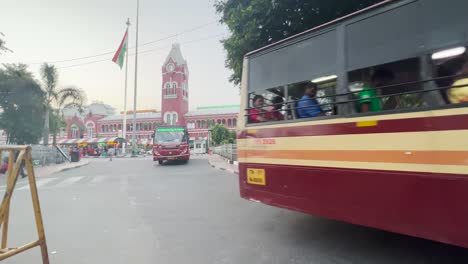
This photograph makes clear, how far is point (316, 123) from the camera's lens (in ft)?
11.4

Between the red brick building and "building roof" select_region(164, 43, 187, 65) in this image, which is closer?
the red brick building

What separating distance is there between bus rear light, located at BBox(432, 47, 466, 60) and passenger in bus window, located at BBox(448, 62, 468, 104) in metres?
0.13

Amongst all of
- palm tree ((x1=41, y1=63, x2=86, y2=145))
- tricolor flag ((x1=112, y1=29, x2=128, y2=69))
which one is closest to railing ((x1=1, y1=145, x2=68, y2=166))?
palm tree ((x1=41, y1=63, x2=86, y2=145))

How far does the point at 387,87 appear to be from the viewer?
297 cm

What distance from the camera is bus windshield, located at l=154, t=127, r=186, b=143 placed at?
2069 centimetres

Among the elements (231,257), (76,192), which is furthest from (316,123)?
(76,192)

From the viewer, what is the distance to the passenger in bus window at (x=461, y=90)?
2451 mm

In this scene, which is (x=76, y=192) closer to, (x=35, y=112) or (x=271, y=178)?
(x=271, y=178)

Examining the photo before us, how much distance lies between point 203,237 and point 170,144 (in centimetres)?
1630

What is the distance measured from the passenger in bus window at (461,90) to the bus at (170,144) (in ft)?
61.4

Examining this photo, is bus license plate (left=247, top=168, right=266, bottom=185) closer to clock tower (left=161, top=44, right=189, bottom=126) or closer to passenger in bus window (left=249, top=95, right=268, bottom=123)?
passenger in bus window (left=249, top=95, right=268, bottom=123)

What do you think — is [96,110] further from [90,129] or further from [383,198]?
[383,198]

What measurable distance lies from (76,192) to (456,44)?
10.1 m

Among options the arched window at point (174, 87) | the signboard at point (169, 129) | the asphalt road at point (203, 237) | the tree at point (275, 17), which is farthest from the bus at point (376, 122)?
the arched window at point (174, 87)
